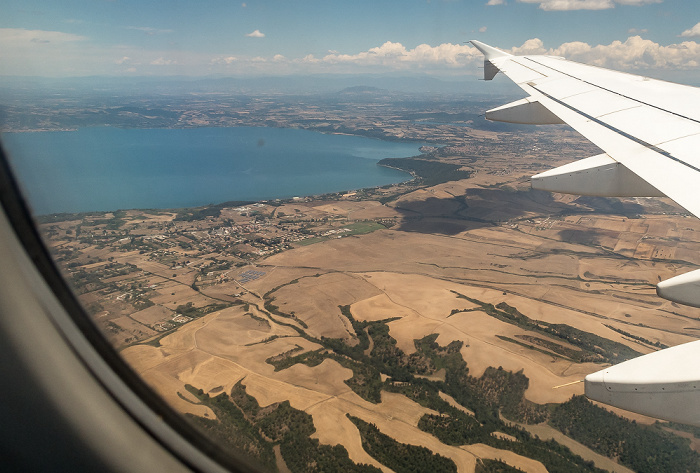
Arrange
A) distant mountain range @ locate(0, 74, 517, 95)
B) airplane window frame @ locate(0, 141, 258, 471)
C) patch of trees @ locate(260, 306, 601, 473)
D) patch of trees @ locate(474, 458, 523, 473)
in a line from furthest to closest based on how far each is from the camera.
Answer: distant mountain range @ locate(0, 74, 517, 95)
patch of trees @ locate(260, 306, 601, 473)
patch of trees @ locate(474, 458, 523, 473)
airplane window frame @ locate(0, 141, 258, 471)

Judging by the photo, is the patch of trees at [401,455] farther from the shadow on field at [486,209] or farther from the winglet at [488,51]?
the shadow on field at [486,209]

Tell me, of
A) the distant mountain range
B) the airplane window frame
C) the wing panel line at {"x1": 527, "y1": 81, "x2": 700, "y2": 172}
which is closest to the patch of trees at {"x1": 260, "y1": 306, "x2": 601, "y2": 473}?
the wing panel line at {"x1": 527, "y1": 81, "x2": 700, "y2": 172}

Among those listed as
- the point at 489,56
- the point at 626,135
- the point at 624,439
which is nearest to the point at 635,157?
the point at 626,135

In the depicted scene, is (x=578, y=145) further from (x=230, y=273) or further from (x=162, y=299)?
(x=162, y=299)

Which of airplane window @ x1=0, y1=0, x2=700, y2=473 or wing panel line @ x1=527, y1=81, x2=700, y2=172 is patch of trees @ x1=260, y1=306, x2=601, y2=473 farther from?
wing panel line @ x1=527, y1=81, x2=700, y2=172

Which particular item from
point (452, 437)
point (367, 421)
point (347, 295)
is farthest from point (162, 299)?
point (452, 437)

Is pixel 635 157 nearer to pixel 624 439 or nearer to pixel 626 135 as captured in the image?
pixel 626 135

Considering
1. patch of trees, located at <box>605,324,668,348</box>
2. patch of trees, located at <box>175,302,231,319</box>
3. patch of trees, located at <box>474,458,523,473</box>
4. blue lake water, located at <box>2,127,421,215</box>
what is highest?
blue lake water, located at <box>2,127,421,215</box>
